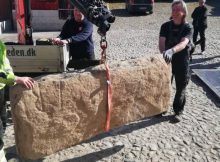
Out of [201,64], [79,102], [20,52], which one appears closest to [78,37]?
[20,52]

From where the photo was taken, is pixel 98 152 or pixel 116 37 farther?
pixel 116 37

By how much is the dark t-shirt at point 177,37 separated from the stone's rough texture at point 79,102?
3.35 ft

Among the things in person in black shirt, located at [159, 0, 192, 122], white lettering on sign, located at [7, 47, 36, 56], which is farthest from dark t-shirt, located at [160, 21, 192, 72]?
white lettering on sign, located at [7, 47, 36, 56]

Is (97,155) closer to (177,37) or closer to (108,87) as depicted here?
(108,87)

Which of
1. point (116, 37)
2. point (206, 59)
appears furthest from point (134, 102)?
point (116, 37)

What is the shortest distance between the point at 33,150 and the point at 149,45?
978 centimetres

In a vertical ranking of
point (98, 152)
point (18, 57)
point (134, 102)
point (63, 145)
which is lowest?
point (98, 152)

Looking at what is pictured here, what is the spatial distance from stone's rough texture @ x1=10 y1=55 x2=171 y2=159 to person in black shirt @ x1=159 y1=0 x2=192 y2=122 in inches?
39.6

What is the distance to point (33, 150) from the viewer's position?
4613mm

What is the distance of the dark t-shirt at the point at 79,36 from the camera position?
22.4ft

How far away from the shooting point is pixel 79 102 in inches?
189

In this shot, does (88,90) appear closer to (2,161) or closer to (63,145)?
(63,145)

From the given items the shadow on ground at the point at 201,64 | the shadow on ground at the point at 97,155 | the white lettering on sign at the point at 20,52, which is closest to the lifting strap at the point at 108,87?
the shadow on ground at the point at 97,155

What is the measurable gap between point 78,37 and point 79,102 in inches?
88.3
